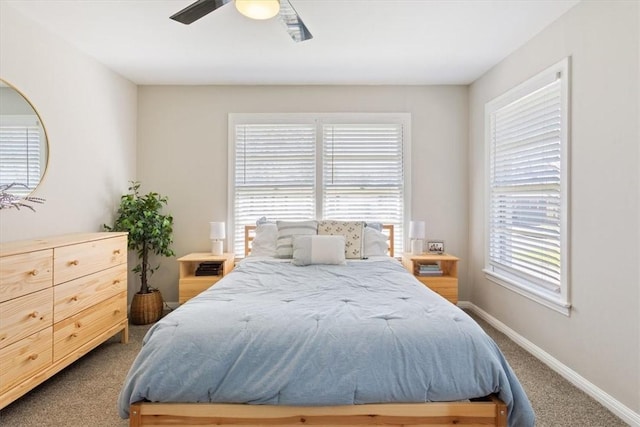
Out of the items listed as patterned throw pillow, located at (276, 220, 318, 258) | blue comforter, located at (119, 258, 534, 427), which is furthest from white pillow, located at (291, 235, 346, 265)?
blue comforter, located at (119, 258, 534, 427)

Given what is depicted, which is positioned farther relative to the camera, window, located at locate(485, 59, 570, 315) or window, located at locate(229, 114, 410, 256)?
window, located at locate(229, 114, 410, 256)

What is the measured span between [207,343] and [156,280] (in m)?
2.79

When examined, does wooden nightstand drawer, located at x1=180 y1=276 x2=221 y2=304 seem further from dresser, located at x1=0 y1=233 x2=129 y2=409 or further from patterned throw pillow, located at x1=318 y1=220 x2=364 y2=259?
patterned throw pillow, located at x1=318 y1=220 x2=364 y2=259

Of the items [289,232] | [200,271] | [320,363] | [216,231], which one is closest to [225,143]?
[216,231]

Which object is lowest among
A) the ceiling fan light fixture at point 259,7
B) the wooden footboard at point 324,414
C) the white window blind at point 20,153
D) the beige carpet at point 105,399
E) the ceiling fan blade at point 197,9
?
Answer: the beige carpet at point 105,399

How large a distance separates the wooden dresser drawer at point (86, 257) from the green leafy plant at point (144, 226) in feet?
1.51

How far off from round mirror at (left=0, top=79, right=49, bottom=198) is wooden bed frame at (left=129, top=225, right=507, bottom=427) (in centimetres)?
198

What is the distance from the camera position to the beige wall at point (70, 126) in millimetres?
2424

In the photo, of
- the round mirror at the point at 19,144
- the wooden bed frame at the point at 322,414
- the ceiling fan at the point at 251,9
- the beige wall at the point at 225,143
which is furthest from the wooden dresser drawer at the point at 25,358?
the ceiling fan at the point at 251,9

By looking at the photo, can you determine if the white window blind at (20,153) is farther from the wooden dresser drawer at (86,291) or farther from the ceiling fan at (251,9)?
the ceiling fan at (251,9)

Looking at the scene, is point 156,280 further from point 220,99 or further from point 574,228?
point 574,228

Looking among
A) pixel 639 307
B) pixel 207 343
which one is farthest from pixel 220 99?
pixel 639 307

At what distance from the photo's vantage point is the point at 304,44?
114 inches

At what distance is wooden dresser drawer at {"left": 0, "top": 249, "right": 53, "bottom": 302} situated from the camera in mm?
1854
